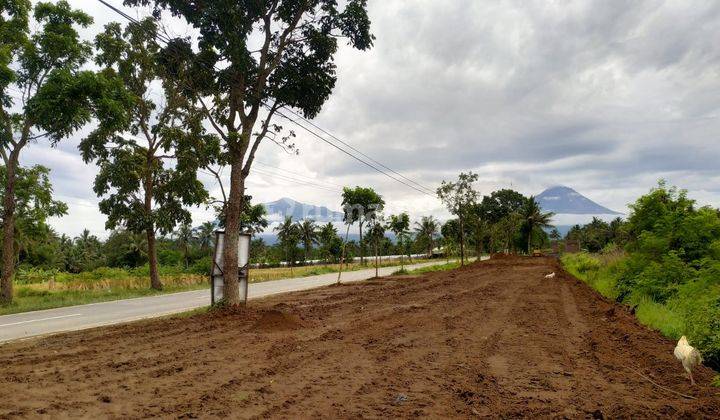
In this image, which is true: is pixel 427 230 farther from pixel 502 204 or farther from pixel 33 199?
pixel 33 199

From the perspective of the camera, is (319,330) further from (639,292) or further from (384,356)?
(639,292)

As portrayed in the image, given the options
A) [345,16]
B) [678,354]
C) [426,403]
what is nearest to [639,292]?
[678,354]

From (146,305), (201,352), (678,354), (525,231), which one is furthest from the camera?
(525,231)

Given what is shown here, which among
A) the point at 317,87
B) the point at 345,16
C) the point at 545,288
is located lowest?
the point at 545,288

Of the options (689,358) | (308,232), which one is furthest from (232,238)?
(308,232)

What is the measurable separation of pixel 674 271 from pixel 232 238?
501 inches

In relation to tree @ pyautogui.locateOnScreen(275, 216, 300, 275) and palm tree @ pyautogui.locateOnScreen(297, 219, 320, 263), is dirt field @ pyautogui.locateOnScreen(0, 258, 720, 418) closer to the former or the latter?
tree @ pyautogui.locateOnScreen(275, 216, 300, 275)

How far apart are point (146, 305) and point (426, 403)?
51.2 ft

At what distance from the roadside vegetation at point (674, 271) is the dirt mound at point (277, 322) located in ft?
25.7

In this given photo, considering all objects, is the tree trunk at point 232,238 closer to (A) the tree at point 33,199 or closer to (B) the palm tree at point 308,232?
(A) the tree at point 33,199

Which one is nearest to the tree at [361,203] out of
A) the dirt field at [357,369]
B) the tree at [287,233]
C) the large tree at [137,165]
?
the large tree at [137,165]

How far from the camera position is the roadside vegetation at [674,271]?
808cm

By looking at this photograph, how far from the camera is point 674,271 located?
12391 mm

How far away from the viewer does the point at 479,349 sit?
25.2 feet
